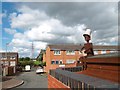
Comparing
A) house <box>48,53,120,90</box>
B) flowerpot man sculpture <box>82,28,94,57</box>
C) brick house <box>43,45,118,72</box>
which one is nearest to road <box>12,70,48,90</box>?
brick house <box>43,45,118,72</box>

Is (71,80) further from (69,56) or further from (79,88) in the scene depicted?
(69,56)

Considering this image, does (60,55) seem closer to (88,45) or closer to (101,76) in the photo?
(88,45)

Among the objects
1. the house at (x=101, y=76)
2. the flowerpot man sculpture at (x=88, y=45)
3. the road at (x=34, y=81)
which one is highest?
the flowerpot man sculpture at (x=88, y=45)

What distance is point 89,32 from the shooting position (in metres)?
9.54

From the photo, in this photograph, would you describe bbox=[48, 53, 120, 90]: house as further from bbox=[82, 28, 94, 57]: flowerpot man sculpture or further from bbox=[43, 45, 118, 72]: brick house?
bbox=[43, 45, 118, 72]: brick house

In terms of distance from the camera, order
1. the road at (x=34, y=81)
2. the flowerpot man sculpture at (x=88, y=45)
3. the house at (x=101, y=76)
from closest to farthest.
Answer: the house at (x=101, y=76)
the flowerpot man sculpture at (x=88, y=45)
the road at (x=34, y=81)

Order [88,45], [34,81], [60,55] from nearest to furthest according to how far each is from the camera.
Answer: [88,45] → [34,81] → [60,55]

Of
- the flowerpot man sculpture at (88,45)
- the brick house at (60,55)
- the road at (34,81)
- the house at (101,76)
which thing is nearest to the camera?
the house at (101,76)

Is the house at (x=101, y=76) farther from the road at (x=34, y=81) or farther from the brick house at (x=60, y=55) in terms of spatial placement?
the brick house at (x=60, y=55)

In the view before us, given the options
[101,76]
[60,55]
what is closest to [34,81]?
[60,55]

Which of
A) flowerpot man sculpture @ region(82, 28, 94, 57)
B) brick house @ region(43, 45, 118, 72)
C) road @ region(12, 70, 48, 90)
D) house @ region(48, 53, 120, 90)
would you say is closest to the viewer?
house @ region(48, 53, 120, 90)

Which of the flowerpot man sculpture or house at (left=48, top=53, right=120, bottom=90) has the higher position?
the flowerpot man sculpture

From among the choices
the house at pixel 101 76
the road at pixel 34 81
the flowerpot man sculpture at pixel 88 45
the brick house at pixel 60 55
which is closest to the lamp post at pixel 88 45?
the flowerpot man sculpture at pixel 88 45

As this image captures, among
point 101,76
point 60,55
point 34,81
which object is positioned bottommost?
point 34,81
